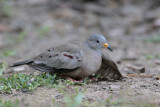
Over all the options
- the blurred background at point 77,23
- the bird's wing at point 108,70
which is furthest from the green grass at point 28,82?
the blurred background at point 77,23

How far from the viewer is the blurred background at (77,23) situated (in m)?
9.11

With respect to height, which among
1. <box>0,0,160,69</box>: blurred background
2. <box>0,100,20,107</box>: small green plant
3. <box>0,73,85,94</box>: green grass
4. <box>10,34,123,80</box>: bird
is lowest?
<box>0,100,20,107</box>: small green plant

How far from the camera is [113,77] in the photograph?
5.58m

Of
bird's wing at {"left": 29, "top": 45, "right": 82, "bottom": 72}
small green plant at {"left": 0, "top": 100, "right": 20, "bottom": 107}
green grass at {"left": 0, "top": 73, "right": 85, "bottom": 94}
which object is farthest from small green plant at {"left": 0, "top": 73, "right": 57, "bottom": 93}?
small green plant at {"left": 0, "top": 100, "right": 20, "bottom": 107}

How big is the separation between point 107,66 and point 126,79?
43 cm

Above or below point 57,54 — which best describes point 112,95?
below

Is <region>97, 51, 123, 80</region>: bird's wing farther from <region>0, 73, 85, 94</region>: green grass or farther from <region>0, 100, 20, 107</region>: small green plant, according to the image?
<region>0, 100, 20, 107</region>: small green plant

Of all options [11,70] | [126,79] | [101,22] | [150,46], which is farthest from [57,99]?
[101,22]

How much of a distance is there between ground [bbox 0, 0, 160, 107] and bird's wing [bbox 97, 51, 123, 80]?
182mm

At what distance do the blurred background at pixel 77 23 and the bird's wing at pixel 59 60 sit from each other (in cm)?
289

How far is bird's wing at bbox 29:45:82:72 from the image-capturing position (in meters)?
5.09

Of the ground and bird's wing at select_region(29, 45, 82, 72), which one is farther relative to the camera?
bird's wing at select_region(29, 45, 82, 72)

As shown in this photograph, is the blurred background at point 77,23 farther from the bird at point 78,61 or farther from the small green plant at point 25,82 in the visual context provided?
the small green plant at point 25,82

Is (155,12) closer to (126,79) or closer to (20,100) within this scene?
(126,79)
